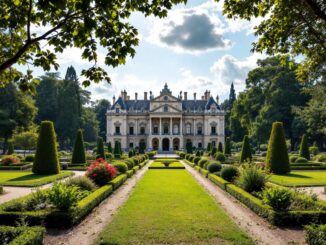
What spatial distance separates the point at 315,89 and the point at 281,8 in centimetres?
2782

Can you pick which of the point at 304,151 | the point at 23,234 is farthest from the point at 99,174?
the point at 304,151

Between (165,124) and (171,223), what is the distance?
190 feet

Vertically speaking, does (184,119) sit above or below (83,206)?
above

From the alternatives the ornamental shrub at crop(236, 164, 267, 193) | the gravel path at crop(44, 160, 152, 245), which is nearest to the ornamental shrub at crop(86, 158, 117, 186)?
the gravel path at crop(44, 160, 152, 245)

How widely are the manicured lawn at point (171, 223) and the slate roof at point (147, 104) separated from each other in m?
55.7

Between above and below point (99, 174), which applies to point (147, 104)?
above

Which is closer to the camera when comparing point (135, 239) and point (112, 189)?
point (135, 239)

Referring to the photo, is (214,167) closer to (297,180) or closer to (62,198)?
(297,180)

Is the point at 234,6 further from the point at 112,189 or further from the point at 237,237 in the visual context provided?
the point at 112,189

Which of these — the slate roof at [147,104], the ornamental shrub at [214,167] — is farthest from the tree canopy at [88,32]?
the slate roof at [147,104]

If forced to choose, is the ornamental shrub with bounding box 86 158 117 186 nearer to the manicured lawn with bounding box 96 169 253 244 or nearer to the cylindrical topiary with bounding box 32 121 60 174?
the manicured lawn with bounding box 96 169 253 244

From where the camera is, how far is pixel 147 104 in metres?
67.9

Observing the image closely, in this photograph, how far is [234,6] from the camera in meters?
6.44

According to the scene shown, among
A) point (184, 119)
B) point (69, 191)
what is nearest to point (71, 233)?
point (69, 191)
